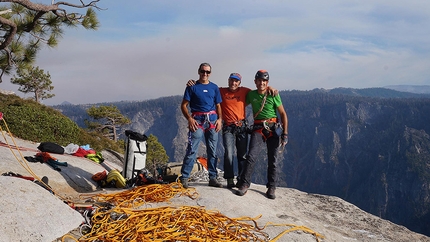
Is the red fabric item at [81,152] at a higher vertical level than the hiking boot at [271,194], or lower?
higher

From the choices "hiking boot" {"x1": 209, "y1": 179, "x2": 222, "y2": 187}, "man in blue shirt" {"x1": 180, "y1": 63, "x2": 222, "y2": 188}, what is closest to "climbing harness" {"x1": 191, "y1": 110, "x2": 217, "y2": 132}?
"man in blue shirt" {"x1": 180, "y1": 63, "x2": 222, "y2": 188}

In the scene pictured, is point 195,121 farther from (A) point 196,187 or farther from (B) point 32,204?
(B) point 32,204

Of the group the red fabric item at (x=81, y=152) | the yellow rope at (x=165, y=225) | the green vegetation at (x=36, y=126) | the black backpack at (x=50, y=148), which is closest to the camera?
the yellow rope at (x=165, y=225)

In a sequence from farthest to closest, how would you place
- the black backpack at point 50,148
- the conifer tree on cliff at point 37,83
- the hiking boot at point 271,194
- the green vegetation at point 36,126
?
the conifer tree on cliff at point 37,83
the green vegetation at point 36,126
the black backpack at point 50,148
the hiking boot at point 271,194

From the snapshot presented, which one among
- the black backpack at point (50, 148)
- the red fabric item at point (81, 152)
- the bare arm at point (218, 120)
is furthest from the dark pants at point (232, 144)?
the red fabric item at point (81, 152)

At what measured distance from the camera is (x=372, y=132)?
634 ft

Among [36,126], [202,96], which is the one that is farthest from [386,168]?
[202,96]

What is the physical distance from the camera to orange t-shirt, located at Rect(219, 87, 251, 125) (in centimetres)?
729

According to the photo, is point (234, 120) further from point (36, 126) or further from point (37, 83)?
point (37, 83)

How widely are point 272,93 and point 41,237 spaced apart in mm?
4786

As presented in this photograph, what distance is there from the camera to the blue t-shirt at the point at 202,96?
22.9 ft

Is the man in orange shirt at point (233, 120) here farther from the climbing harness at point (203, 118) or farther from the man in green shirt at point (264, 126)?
the climbing harness at point (203, 118)

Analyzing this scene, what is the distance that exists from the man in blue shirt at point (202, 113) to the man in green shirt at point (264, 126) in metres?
0.77

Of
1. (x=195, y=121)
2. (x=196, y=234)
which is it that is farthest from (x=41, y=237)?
(x=195, y=121)
